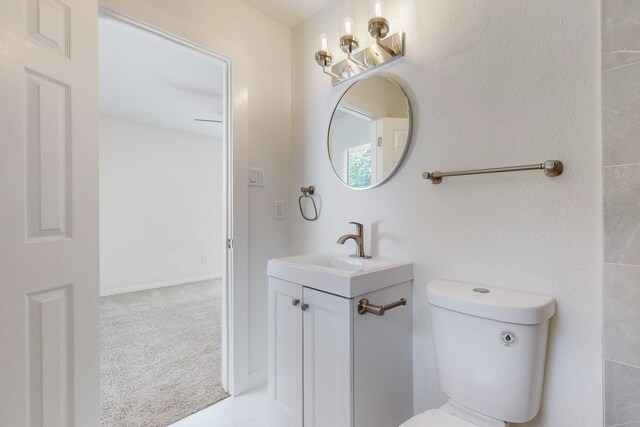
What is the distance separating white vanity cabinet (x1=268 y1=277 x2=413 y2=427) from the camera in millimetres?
1123

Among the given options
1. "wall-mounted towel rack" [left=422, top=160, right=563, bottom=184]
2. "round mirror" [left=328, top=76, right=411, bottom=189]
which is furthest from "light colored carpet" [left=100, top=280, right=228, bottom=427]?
"wall-mounted towel rack" [left=422, top=160, right=563, bottom=184]

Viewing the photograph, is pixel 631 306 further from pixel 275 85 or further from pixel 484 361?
pixel 275 85

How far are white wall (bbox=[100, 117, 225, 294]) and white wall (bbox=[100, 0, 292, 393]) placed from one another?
2121 millimetres

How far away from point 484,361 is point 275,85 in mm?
1861

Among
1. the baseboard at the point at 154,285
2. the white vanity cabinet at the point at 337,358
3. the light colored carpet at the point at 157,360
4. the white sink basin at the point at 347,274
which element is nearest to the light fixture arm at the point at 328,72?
the white sink basin at the point at 347,274

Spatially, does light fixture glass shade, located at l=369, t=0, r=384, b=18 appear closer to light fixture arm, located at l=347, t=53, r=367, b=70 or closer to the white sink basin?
light fixture arm, located at l=347, t=53, r=367, b=70

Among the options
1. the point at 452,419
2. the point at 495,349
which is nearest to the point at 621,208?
the point at 495,349

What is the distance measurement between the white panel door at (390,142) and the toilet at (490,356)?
26.1 inches

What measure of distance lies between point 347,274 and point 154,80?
2660 millimetres

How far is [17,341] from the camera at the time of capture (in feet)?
2.91

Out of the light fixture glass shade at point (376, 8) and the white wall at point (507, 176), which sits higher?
the light fixture glass shade at point (376, 8)

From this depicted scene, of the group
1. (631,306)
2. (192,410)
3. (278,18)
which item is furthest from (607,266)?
(278,18)

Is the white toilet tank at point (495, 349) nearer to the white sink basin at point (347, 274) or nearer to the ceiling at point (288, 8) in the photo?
the white sink basin at point (347, 274)

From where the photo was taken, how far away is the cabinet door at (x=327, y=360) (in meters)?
1.11
